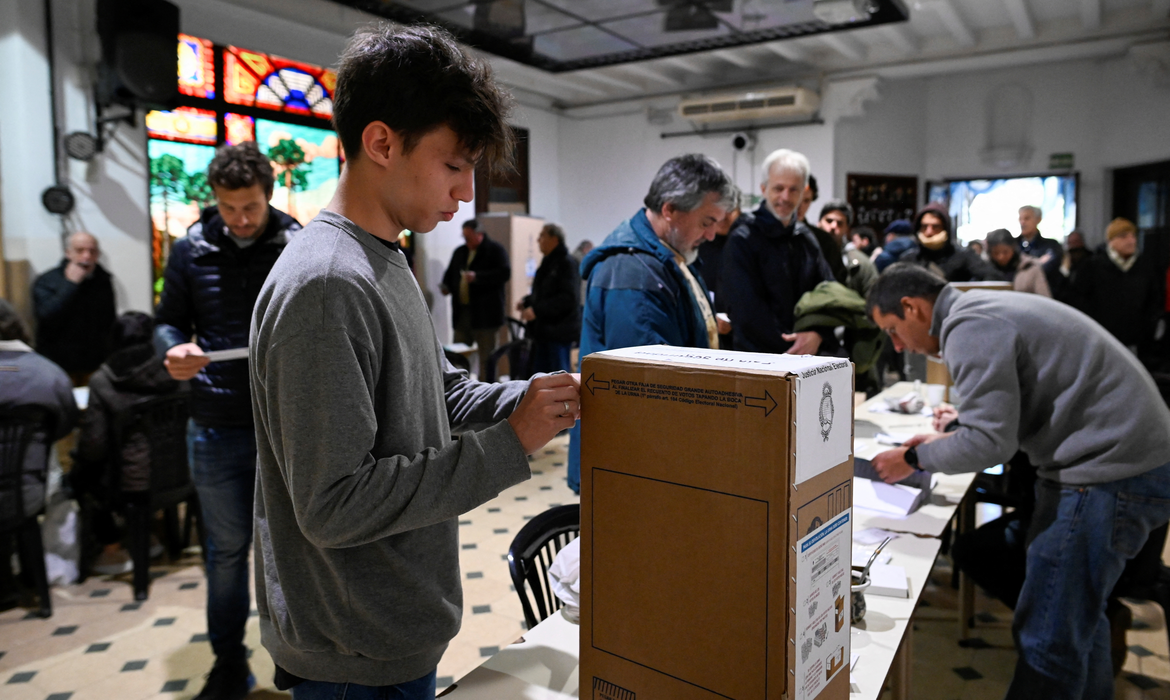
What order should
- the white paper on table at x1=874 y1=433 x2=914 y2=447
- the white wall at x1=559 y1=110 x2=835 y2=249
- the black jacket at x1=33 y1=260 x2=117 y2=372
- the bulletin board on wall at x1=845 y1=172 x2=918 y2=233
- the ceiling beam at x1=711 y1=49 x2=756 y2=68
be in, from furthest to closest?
the white wall at x1=559 y1=110 x2=835 y2=249 < the bulletin board on wall at x1=845 y1=172 x2=918 y2=233 < the ceiling beam at x1=711 y1=49 x2=756 y2=68 < the black jacket at x1=33 y1=260 x2=117 y2=372 < the white paper on table at x1=874 y1=433 x2=914 y2=447

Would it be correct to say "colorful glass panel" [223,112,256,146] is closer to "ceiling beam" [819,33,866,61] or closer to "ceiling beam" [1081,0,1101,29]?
"ceiling beam" [819,33,866,61]

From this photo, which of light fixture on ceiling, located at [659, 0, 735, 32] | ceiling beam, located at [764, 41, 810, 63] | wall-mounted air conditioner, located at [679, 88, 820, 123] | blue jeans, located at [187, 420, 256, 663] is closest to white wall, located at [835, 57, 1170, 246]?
wall-mounted air conditioner, located at [679, 88, 820, 123]

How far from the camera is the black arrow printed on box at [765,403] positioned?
81 cm

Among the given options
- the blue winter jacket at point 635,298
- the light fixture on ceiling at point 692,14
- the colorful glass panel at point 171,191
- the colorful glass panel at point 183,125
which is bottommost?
the blue winter jacket at point 635,298

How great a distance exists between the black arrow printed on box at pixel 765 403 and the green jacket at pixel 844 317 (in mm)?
2251

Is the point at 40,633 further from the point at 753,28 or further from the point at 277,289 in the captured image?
the point at 753,28

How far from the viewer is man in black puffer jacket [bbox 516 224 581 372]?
19.2 feet

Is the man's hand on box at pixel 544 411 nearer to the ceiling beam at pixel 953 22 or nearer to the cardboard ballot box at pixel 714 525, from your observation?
the cardboard ballot box at pixel 714 525

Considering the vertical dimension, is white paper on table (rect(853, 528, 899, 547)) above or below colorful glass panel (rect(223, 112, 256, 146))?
below

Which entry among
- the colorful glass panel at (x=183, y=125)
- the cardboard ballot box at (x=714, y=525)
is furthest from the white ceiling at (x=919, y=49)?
the cardboard ballot box at (x=714, y=525)

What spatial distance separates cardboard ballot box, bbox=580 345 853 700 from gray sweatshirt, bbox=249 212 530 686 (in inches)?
6.2

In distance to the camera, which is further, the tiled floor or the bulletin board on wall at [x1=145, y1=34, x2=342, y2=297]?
the bulletin board on wall at [x1=145, y1=34, x2=342, y2=297]

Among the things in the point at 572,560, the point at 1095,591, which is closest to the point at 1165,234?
the point at 1095,591

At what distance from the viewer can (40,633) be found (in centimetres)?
293
